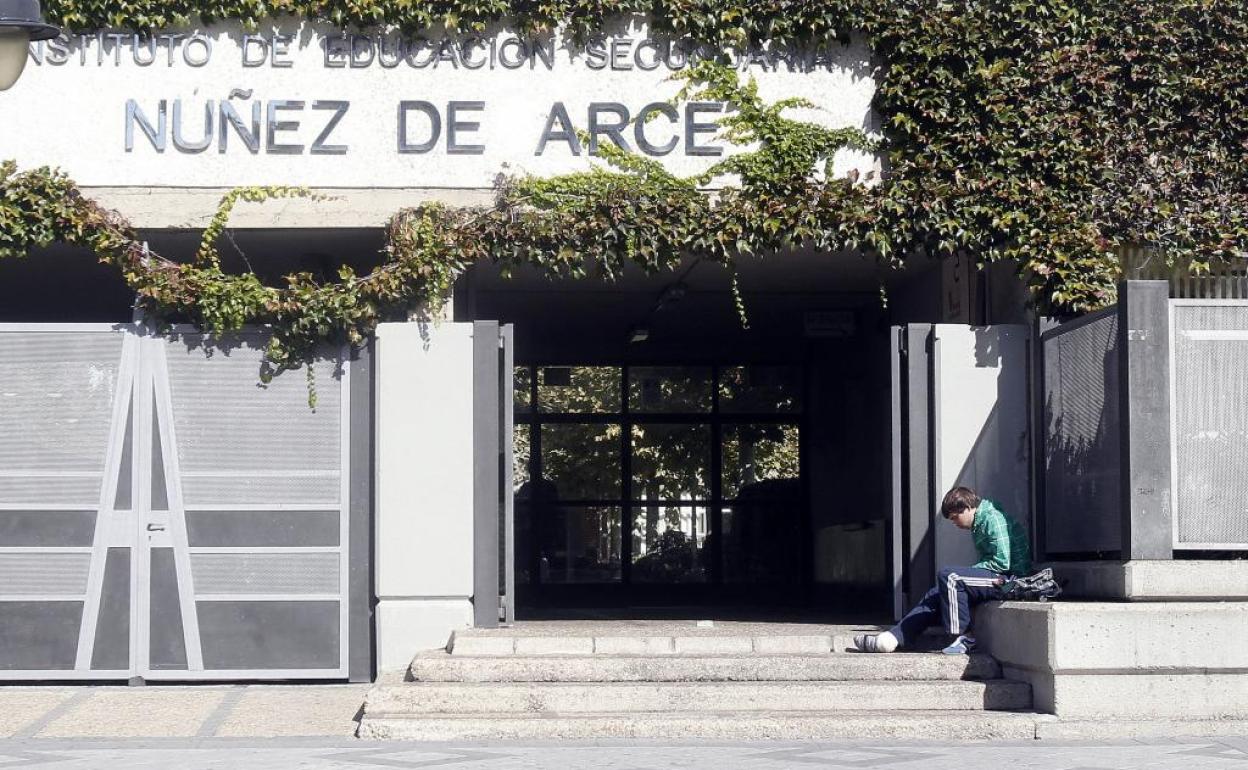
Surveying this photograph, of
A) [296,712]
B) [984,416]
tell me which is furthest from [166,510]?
[984,416]

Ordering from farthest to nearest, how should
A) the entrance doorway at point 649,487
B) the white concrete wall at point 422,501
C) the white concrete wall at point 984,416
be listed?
the entrance doorway at point 649,487 < the white concrete wall at point 984,416 < the white concrete wall at point 422,501

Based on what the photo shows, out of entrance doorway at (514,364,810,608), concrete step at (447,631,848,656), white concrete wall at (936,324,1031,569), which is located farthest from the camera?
entrance doorway at (514,364,810,608)

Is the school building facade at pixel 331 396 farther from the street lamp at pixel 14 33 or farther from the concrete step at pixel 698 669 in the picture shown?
the street lamp at pixel 14 33

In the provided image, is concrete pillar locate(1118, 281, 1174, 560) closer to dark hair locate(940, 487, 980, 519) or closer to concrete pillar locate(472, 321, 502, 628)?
dark hair locate(940, 487, 980, 519)

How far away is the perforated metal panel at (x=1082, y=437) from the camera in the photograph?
988 centimetres

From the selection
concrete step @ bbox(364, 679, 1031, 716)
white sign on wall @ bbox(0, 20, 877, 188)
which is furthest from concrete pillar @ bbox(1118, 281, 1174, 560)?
white sign on wall @ bbox(0, 20, 877, 188)

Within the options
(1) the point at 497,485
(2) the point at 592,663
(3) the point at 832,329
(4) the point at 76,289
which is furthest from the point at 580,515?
(2) the point at 592,663

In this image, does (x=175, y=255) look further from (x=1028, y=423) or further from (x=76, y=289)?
(x=1028, y=423)

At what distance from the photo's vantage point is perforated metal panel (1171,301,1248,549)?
9609mm

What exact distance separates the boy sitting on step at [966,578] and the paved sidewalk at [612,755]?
1395mm

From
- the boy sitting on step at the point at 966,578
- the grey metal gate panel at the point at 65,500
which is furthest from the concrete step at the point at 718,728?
the grey metal gate panel at the point at 65,500

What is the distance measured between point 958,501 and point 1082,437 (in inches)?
33.6

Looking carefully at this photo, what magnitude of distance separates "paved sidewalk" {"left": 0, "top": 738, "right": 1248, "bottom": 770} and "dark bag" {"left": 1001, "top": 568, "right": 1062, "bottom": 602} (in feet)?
3.85

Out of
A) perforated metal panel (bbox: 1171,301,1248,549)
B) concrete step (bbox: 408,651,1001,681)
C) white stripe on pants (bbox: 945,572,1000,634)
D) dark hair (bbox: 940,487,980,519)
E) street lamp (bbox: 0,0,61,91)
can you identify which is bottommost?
concrete step (bbox: 408,651,1001,681)
